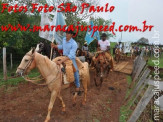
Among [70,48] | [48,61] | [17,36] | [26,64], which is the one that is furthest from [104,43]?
[17,36]

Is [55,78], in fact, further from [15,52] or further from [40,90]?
[15,52]

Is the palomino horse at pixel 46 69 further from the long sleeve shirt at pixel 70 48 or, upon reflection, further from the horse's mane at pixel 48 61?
the long sleeve shirt at pixel 70 48

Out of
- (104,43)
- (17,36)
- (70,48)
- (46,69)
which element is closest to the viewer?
(46,69)

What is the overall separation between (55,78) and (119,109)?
3116mm

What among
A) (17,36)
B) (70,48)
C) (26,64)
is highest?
(17,36)

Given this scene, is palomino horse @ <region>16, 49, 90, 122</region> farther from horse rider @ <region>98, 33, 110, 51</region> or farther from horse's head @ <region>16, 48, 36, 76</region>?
horse rider @ <region>98, 33, 110, 51</region>

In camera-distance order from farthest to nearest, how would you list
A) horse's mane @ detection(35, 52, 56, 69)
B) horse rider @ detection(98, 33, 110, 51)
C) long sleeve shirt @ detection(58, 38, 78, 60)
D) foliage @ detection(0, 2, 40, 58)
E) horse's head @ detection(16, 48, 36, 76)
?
foliage @ detection(0, 2, 40, 58) < horse rider @ detection(98, 33, 110, 51) < long sleeve shirt @ detection(58, 38, 78, 60) < horse's mane @ detection(35, 52, 56, 69) < horse's head @ detection(16, 48, 36, 76)

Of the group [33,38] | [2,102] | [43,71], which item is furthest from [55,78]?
[33,38]

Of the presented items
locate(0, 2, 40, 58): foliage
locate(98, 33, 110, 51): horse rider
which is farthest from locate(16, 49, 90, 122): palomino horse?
locate(0, 2, 40, 58): foliage

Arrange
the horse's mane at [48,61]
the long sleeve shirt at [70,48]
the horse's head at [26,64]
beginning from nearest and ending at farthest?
the horse's head at [26,64], the horse's mane at [48,61], the long sleeve shirt at [70,48]

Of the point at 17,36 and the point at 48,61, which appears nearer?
the point at 48,61

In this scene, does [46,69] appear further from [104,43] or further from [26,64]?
[104,43]

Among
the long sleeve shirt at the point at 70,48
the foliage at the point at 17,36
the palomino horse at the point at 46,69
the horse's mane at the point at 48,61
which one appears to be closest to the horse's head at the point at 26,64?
the palomino horse at the point at 46,69

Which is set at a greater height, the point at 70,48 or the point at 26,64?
the point at 70,48
